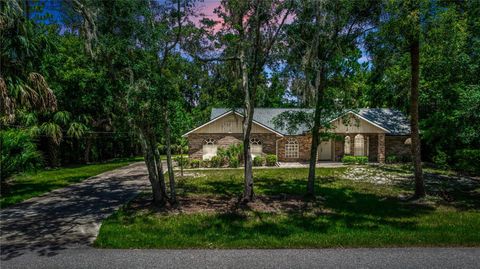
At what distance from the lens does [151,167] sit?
1022cm

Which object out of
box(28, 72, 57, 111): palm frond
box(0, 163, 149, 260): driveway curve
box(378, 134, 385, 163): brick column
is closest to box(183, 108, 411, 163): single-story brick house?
box(378, 134, 385, 163): brick column

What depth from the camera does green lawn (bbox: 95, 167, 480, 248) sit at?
258 inches

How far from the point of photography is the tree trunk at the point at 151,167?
968 cm

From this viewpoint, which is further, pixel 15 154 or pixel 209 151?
pixel 209 151

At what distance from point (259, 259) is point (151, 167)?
19.2 feet

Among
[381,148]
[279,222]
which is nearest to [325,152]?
[381,148]

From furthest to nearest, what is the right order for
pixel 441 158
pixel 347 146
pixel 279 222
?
pixel 347 146
pixel 441 158
pixel 279 222

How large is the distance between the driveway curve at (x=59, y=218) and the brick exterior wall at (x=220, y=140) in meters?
10.5

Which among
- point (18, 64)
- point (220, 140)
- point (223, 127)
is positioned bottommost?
point (220, 140)

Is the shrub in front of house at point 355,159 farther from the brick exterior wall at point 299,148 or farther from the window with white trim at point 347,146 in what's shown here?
the brick exterior wall at point 299,148

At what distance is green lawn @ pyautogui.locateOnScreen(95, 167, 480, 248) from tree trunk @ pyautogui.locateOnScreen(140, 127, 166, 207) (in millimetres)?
397

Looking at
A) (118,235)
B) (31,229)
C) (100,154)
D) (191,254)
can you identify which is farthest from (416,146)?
(100,154)

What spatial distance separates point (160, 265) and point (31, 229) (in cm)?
470

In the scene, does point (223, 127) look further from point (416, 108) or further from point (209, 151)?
point (416, 108)
